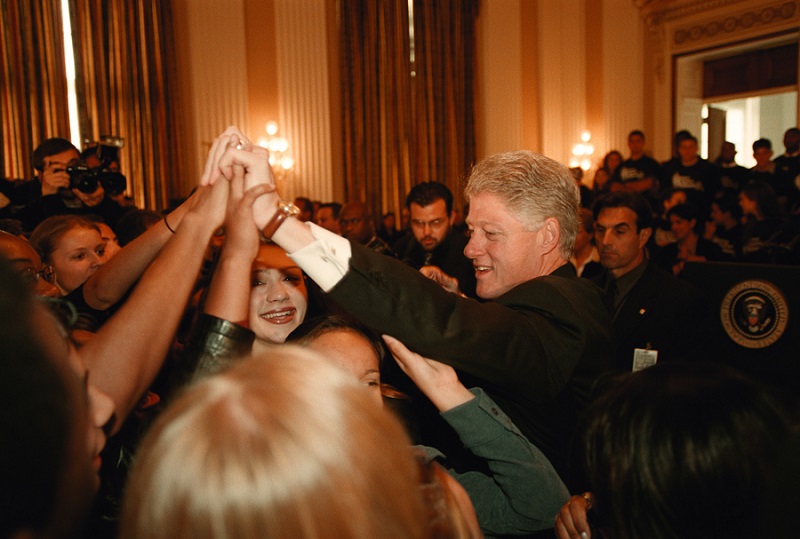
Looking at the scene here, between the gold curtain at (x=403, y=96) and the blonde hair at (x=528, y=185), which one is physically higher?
the gold curtain at (x=403, y=96)

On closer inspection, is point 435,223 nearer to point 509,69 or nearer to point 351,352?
point 351,352

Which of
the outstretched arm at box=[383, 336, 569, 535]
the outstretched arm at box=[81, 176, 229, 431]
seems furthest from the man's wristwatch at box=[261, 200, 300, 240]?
the outstretched arm at box=[383, 336, 569, 535]

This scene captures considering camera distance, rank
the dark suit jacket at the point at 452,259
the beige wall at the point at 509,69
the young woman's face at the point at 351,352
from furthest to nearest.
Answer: the beige wall at the point at 509,69 → the dark suit jacket at the point at 452,259 → the young woman's face at the point at 351,352

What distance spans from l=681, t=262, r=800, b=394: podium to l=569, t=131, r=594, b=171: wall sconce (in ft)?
27.2

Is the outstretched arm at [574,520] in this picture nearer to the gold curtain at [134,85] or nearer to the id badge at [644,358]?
the id badge at [644,358]

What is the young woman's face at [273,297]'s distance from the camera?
186 centimetres

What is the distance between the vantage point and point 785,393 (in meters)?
0.88

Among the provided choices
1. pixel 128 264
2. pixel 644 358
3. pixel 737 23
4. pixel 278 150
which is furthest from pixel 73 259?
pixel 737 23

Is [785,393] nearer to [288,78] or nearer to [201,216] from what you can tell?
[201,216]

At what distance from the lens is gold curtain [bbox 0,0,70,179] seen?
7.77 m

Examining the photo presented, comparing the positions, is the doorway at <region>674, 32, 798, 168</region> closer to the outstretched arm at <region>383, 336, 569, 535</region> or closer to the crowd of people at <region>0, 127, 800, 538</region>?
the crowd of people at <region>0, 127, 800, 538</region>

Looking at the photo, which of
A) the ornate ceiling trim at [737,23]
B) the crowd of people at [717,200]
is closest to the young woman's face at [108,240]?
the crowd of people at [717,200]

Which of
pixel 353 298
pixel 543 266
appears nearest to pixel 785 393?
pixel 353 298

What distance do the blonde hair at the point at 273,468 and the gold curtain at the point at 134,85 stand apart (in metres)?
8.62
